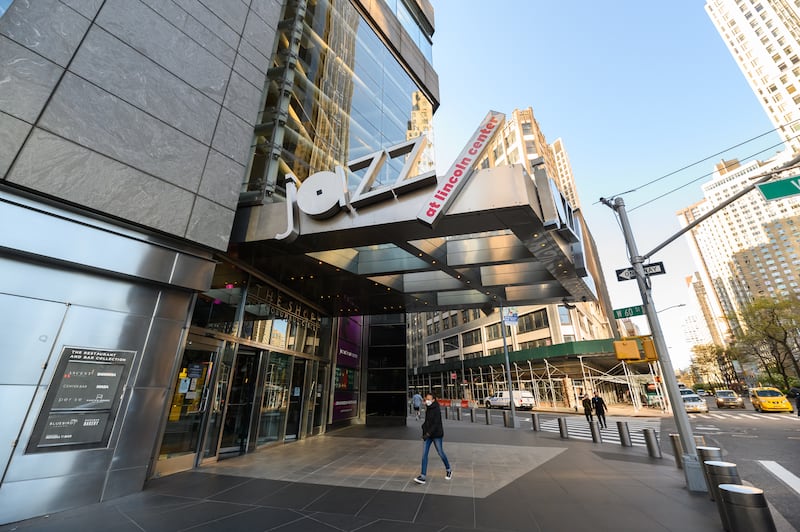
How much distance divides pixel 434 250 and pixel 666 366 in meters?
6.39

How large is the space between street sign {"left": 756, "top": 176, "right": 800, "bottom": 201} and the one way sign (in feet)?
7.45

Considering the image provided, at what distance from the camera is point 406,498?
19.8 feet

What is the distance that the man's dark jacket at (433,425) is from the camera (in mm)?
7410

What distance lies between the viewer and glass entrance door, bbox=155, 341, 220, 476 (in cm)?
788

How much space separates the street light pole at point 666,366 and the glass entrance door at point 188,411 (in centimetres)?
1113

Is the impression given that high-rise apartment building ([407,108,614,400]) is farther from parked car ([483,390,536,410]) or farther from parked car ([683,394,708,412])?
parked car ([683,394,708,412])

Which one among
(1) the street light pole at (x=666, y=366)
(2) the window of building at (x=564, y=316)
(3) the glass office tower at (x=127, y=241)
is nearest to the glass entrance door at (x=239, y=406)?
(3) the glass office tower at (x=127, y=241)

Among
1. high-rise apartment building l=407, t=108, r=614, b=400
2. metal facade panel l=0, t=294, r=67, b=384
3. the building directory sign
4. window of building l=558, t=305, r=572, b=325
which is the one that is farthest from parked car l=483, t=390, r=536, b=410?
metal facade panel l=0, t=294, r=67, b=384

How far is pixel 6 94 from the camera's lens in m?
5.26

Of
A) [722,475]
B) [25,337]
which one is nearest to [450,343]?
[722,475]

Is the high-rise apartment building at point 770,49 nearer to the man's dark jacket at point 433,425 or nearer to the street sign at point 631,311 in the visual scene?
the street sign at point 631,311

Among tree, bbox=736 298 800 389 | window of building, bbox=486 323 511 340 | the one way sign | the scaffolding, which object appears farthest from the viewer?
window of building, bbox=486 323 511 340

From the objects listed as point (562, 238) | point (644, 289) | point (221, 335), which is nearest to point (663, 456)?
point (644, 289)

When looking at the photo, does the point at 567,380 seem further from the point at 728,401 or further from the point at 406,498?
the point at 406,498
